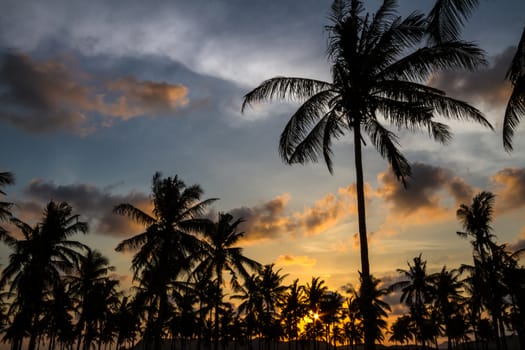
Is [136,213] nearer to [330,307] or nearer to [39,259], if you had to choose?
[39,259]

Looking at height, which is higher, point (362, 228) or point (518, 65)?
point (518, 65)

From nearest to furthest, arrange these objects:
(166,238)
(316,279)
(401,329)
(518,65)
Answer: (518,65) < (166,238) < (316,279) < (401,329)

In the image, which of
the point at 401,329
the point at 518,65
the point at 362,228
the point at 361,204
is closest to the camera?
the point at 518,65

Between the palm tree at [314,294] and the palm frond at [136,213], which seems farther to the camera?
the palm tree at [314,294]

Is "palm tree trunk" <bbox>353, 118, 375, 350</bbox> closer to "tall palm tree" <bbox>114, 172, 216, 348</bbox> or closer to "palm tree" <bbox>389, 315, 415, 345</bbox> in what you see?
"tall palm tree" <bbox>114, 172, 216, 348</bbox>

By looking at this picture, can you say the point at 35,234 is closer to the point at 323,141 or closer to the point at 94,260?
the point at 94,260

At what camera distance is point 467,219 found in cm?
4272

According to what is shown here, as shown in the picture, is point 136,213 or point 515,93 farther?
point 136,213

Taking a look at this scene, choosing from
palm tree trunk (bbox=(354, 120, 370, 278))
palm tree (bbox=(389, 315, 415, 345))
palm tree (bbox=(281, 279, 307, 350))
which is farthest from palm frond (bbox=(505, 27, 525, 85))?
palm tree (bbox=(389, 315, 415, 345))

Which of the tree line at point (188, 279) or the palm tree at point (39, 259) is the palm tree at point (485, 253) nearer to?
the tree line at point (188, 279)

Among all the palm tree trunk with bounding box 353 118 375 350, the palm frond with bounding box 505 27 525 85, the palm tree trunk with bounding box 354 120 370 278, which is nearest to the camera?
the palm frond with bounding box 505 27 525 85

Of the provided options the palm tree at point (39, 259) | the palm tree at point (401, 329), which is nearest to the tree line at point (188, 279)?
the palm tree at point (39, 259)

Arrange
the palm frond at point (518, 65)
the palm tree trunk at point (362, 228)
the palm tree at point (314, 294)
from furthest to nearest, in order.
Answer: the palm tree at point (314, 294), the palm tree trunk at point (362, 228), the palm frond at point (518, 65)

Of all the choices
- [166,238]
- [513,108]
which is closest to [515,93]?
[513,108]
